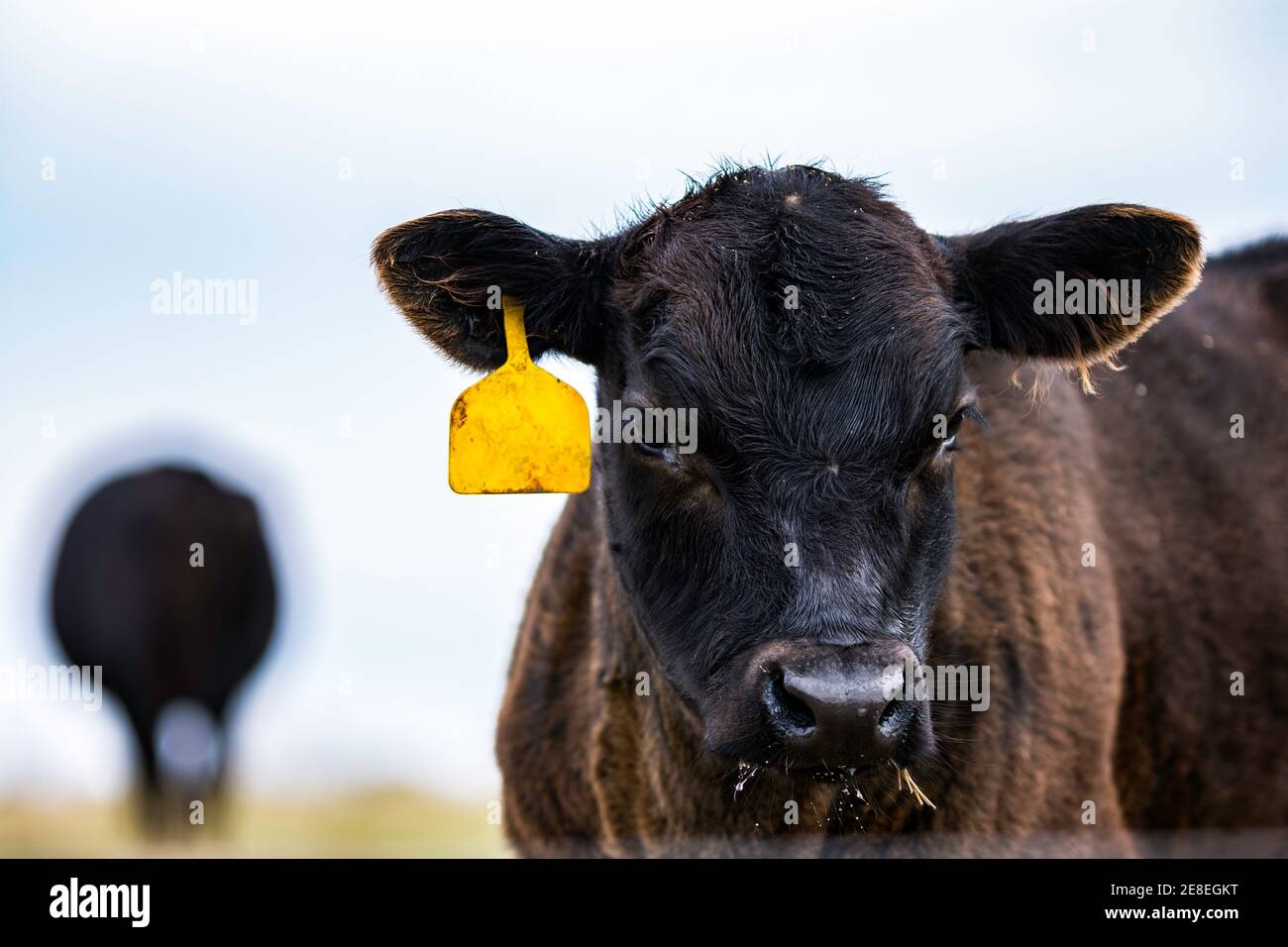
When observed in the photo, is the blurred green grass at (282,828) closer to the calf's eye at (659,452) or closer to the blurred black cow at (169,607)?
the blurred black cow at (169,607)

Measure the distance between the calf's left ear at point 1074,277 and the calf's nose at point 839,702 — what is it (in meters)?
1.60

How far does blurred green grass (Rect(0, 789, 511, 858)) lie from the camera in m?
7.98

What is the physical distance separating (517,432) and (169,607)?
40.9 feet

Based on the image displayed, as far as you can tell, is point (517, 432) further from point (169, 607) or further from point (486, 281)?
point (169, 607)

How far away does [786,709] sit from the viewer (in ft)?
13.6

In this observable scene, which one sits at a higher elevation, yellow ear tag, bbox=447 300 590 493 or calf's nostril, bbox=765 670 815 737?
yellow ear tag, bbox=447 300 590 493

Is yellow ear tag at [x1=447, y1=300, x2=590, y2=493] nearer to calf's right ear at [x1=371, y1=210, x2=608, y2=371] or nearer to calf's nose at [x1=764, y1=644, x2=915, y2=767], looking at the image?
calf's right ear at [x1=371, y1=210, x2=608, y2=371]

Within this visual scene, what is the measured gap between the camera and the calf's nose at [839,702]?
156 inches

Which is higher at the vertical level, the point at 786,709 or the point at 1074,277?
the point at 1074,277

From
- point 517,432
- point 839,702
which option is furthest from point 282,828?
point 839,702

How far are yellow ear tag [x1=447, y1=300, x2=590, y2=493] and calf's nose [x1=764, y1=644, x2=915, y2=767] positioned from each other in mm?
1292

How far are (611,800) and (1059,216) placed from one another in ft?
9.08

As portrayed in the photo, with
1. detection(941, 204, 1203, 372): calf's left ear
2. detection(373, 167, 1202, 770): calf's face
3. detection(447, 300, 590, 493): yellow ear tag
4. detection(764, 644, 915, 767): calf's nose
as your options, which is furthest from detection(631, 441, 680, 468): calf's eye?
detection(941, 204, 1203, 372): calf's left ear
